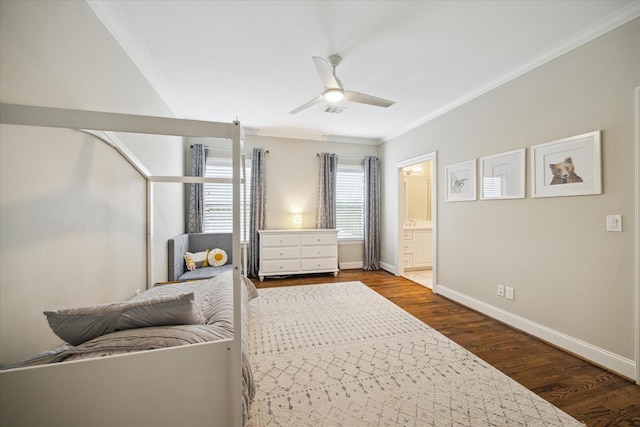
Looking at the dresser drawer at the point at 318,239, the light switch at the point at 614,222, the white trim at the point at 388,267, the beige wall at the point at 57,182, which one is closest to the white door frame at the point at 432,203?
the white trim at the point at 388,267

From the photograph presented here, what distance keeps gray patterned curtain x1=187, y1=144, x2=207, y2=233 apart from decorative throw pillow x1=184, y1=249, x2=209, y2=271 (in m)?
0.67

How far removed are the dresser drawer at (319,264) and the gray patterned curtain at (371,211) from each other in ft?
2.86

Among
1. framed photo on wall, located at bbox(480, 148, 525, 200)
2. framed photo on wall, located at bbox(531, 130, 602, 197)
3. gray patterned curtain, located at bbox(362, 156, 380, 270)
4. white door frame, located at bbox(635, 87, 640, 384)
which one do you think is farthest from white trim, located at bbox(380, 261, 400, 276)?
white door frame, located at bbox(635, 87, 640, 384)

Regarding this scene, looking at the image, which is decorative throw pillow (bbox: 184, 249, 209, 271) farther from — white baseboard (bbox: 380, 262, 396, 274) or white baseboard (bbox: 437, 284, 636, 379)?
white baseboard (bbox: 437, 284, 636, 379)

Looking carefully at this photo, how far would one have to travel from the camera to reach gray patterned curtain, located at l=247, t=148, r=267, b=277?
452 centimetres

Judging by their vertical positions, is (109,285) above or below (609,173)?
below

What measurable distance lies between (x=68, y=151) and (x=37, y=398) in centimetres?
121

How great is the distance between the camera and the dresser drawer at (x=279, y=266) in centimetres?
435

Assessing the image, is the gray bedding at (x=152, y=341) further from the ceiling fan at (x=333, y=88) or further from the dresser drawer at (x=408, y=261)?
the dresser drawer at (x=408, y=261)

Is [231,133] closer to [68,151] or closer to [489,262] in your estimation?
[68,151]

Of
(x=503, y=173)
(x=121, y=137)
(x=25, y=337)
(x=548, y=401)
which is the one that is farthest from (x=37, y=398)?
(x=503, y=173)

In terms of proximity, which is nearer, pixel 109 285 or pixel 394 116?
pixel 109 285

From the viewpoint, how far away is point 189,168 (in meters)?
4.41

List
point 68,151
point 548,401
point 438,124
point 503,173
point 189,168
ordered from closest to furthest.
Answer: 1. point 68,151
2. point 548,401
3. point 503,173
4. point 438,124
5. point 189,168
